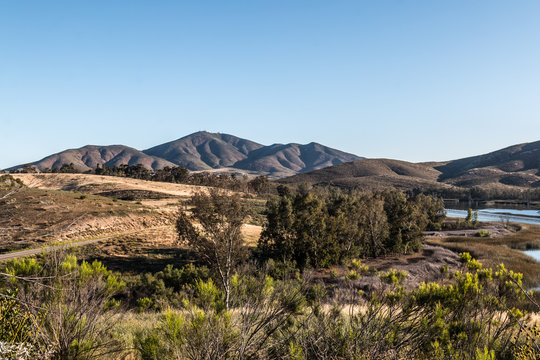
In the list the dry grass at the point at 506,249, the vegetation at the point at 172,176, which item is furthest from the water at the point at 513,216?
the vegetation at the point at 172,176

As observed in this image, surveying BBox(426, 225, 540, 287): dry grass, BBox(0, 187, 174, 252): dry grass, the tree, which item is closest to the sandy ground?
BBox(0, 187, 174, 252): dry grass

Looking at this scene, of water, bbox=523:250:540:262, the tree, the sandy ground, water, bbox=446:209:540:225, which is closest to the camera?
the tree

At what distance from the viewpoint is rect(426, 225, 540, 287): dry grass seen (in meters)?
28.6

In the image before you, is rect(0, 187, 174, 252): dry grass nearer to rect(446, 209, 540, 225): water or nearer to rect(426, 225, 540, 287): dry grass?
rect(426, 225, 540, 287): dry grass

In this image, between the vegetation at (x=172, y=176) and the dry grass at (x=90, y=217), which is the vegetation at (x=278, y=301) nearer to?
the dry grass at (x=90, y=217)

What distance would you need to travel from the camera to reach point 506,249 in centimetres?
3759

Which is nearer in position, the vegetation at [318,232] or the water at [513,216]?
the vegetation at [318,232]

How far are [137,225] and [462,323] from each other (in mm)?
44501

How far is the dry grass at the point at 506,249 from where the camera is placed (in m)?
28.6

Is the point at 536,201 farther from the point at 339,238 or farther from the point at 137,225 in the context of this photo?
the point at 137,225

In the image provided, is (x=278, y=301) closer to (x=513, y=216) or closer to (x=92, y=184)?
(x=92, y=184)

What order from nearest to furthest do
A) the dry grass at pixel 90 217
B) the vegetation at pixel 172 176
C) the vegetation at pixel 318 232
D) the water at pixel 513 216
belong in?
the vegetation at pixel 318 232 < the dry grass at pixel 90 217 < the water at pixel 513 216 < the vegetation at pixel 172 176

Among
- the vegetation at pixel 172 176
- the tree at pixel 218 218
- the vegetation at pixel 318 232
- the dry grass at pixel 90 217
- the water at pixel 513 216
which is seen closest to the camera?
the tree at pixel 218 218

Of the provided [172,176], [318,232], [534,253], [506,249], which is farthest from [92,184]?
[534,253]
